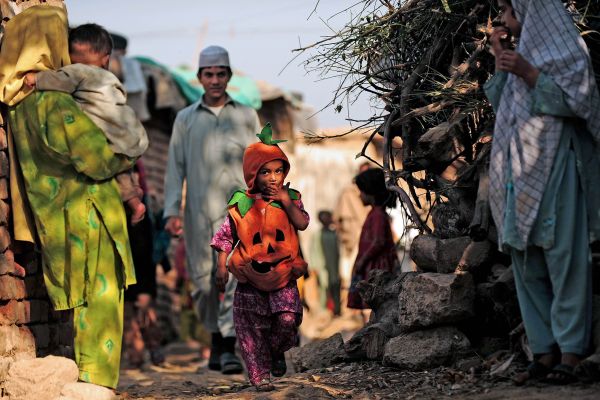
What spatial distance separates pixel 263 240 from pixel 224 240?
0.24 meters

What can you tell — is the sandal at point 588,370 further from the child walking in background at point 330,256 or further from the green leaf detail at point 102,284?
the child walking in background at point 330,256

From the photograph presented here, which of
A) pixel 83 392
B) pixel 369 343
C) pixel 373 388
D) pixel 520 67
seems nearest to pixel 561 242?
pixel 520 67

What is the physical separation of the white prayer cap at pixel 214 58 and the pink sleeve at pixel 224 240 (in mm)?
2269

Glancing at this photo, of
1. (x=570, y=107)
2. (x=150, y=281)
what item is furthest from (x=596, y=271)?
(x=150, y=281)

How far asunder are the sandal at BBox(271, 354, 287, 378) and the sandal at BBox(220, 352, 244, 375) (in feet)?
5.64

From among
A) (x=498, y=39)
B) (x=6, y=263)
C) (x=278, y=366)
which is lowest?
(x=278, y=366)

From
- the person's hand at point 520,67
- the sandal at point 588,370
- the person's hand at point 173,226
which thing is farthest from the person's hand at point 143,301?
the sandal at point 588,370

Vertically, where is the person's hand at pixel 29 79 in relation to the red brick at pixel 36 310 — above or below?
above

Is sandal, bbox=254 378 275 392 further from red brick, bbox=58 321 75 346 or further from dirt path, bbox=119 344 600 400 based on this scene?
red brick, bbox=58 321 75 346

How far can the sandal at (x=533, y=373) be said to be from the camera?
503 cm

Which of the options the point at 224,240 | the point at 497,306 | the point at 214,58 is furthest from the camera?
the point at 214,58

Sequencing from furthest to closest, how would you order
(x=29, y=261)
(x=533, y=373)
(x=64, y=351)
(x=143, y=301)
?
(x=143, y=301), (x=64, y=351), (x=29, y=261), (x=533, y=373)

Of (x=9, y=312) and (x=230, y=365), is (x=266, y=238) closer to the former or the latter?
(x=9, y=312)

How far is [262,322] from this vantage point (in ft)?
21.0
